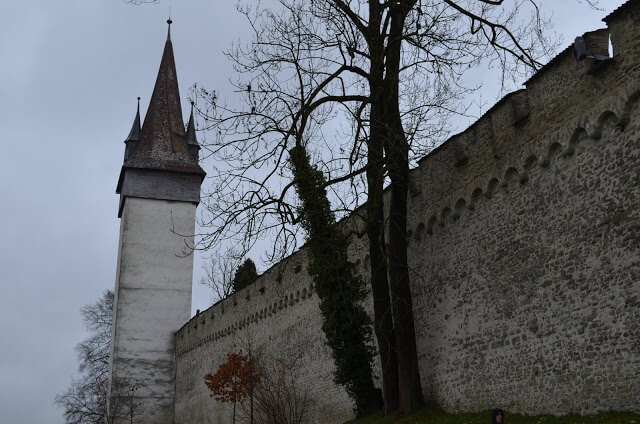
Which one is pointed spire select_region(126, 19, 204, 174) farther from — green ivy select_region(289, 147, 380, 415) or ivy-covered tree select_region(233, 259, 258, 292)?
green ivy select_region(289, 147, 380, 415)

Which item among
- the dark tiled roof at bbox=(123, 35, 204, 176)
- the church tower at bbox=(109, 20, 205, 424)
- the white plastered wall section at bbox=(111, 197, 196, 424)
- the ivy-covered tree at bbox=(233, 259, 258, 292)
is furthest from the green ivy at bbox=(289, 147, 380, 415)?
the dark tiled roof at bbox=(123, 35, 204, 176)

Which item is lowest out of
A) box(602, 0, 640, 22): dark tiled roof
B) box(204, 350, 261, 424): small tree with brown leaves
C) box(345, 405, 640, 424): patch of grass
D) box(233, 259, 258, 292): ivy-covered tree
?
box(345, 405, 640, 424): patch of grass

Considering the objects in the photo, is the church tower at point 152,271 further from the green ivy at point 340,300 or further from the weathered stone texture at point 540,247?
the weathered stone texture at point 540,247

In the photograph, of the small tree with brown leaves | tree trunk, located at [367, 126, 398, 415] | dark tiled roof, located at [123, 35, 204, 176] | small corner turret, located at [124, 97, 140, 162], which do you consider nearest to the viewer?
tree trunk, located at [367, 126, 398, 415]

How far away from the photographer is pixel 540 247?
10.1m

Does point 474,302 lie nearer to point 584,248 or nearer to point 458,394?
point 458,394

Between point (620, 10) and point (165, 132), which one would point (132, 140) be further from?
point (620, 10)

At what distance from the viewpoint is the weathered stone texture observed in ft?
28.5

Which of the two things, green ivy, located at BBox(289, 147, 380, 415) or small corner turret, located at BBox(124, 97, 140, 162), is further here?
small corner turret, located at BBox(124, 97, 140, 162)

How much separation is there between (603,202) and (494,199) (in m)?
2.50

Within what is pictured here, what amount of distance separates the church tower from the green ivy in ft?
48.8

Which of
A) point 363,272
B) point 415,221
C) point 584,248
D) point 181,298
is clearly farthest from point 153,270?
point 584,248

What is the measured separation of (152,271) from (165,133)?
7.60 meters

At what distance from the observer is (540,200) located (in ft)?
33.8
